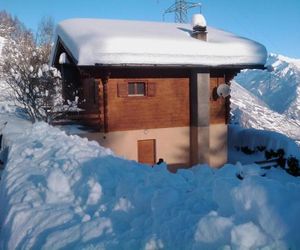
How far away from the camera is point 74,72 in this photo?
1595 centimetres

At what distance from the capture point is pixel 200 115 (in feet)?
43.3

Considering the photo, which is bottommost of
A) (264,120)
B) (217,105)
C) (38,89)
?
(264,120)

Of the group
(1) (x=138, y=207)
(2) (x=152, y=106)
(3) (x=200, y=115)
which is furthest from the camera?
(3) (x=200, y=115)

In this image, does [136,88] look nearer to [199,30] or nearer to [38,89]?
[199,30]

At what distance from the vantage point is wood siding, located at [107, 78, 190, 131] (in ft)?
40.3

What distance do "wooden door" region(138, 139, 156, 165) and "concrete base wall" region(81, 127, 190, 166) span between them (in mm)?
152

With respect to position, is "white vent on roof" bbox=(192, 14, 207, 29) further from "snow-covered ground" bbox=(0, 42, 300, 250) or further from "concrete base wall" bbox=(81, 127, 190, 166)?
"snow-covered ground" bbox=(0, 42, 300, 250)

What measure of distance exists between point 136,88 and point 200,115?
2.64 metres

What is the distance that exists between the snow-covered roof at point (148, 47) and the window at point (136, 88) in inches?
57.2

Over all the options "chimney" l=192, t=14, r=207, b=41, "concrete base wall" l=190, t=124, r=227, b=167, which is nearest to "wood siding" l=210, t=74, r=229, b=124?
"concrete base wall" l=190, t=124, r=227, b=167

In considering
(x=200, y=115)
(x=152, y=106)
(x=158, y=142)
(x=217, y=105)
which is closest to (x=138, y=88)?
(x=152, y=106)

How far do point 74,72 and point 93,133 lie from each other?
16.8 ft

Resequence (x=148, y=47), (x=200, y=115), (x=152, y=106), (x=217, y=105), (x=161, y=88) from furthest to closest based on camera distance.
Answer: (x=217, y=105) → (x=200, y=115) → (x=161, y=88) → (x=152, y=106) → (x=148, y=47)

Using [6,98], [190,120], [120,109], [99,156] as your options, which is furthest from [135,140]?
[6,98]
